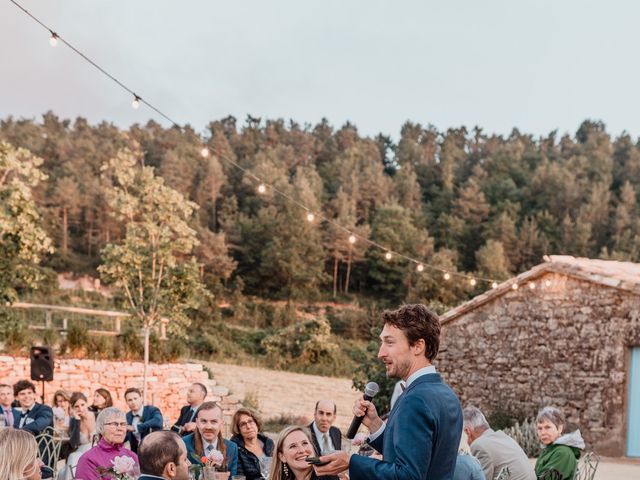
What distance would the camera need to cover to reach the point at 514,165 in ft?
132

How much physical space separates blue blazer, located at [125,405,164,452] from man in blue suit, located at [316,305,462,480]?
420 centimetres

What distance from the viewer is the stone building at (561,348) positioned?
34.6 feet

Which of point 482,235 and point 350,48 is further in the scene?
point 482,235

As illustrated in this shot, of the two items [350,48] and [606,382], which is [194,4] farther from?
[350,48]

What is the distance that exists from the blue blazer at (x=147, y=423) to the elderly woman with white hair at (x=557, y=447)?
2.99 meters

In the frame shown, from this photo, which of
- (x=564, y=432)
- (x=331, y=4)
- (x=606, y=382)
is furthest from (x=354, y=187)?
(x=564, y=432)

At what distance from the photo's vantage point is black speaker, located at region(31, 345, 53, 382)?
12.1m

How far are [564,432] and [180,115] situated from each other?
178ft

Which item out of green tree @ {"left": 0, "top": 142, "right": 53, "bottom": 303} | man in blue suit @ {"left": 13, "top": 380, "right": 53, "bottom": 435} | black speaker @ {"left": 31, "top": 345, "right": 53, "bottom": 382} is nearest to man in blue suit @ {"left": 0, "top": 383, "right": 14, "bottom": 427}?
man in blue suit @ {"left": 13, "top": 380, "right": 53, "bottom": 435}

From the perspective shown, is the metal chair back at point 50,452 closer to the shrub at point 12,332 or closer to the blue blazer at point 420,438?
the blue blazer at point 420,438

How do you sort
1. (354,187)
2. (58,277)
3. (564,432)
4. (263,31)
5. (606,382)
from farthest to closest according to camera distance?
(354,187) < (58,277) < (263,31) < (606,382) < (564,432)

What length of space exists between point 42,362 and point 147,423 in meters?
6.64

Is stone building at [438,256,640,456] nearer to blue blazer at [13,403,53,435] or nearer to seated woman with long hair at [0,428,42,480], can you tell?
blue blazer at [13,403,53,435]

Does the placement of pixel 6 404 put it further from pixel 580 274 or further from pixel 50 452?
pixel 580 274
